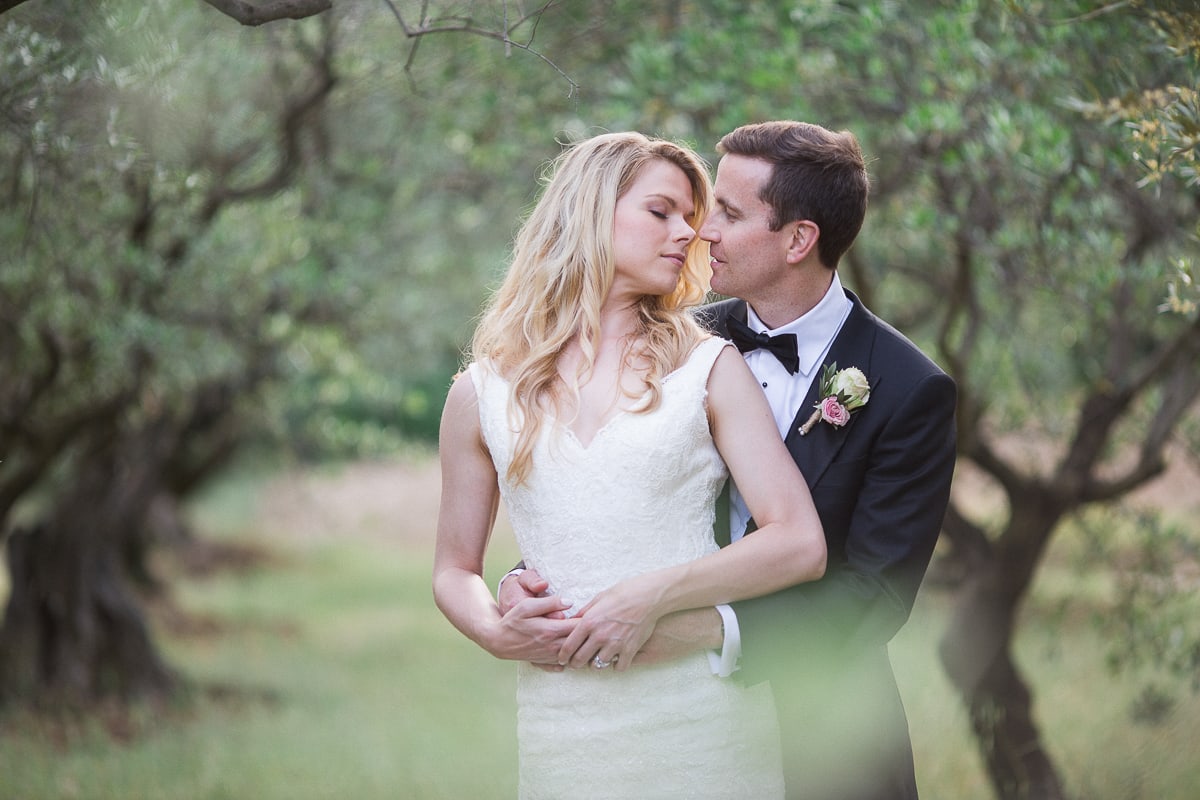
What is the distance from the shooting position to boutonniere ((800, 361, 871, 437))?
9.67 ft

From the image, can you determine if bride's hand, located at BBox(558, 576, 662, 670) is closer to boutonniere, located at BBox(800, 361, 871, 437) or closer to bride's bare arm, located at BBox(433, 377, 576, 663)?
bride's bare arm, located at BBox(433, 377, 576, 663)

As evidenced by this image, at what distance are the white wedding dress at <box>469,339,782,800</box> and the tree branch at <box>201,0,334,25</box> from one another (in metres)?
1.04

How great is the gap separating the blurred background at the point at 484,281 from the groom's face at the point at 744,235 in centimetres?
59

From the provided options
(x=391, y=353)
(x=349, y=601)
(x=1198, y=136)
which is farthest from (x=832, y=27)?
(x=349, y=601)

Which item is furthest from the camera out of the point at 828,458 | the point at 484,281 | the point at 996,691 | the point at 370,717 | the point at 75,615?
the point at 370,717

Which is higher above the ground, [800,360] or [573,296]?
[573,296]

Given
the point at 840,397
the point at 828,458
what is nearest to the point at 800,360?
the point at 840,397

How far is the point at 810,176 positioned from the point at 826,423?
635 millimetres

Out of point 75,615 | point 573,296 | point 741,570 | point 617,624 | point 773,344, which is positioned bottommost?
point 75,615

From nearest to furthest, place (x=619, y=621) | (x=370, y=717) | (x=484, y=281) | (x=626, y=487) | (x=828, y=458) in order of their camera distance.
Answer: (x=619, y=621) → (x=626, y=487) → (x=828, y=458) → (x=484, y=281) → (x=370, y=717)

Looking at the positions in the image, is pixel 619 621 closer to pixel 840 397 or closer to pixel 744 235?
pixel 840 397

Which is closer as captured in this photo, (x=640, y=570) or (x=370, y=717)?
(x=640, y=570)

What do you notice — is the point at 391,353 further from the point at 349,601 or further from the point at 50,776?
the point at 349,601

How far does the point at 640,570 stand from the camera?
286 centimetres
